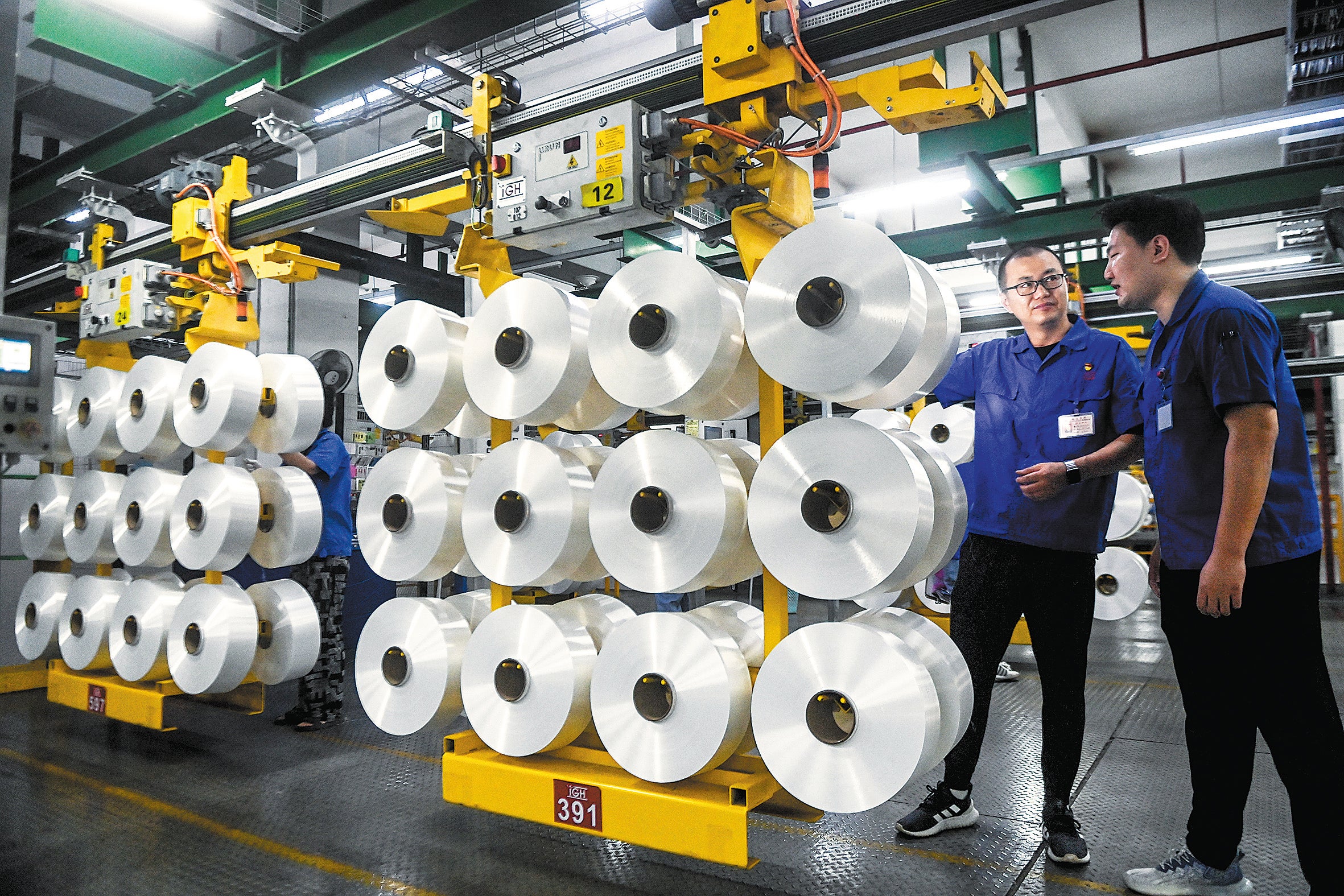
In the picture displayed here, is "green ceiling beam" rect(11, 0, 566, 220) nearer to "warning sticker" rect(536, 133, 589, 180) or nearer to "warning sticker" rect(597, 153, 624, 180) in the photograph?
"warning sticker" rect(536, 133, 589, 180)

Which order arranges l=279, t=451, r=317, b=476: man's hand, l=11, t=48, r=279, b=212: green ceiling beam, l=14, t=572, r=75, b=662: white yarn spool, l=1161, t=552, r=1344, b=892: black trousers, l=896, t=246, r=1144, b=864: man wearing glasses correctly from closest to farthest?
l=1161, t=552, r=1344, b=892: black trousers, l=896, t=246, r=1144, b=864: man wearing glasses, l=279, t=451, r=317, b=476: man's hand, l=14, t=572, r=75, b=662: white yarn spool, l=11, t=48, r=279, b=212: green ceiling beam

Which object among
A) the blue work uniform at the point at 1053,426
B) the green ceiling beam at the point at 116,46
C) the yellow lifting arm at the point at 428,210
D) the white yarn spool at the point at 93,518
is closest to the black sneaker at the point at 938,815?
the blue work uniform at the point at 1053,426

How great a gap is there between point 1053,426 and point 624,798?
71.0 inches

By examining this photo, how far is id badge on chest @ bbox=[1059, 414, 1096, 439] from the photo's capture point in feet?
8.64

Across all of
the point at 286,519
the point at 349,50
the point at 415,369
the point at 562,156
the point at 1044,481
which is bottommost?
the point at 286,519

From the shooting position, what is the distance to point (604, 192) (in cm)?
268

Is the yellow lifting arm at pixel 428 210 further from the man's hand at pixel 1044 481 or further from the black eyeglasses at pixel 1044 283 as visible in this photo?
the man's hand at pixel 1044 481

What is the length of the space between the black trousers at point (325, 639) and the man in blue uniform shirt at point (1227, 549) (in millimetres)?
3717

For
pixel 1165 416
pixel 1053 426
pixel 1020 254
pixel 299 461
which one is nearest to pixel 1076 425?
pixel 1053 426

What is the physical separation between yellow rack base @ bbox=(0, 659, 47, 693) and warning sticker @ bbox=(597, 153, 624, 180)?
16.4 ft

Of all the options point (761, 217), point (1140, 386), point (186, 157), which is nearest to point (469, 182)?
point (761, 217)

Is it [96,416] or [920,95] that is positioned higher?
[920,95]

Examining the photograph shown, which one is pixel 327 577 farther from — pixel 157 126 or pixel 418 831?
pixel 157 126

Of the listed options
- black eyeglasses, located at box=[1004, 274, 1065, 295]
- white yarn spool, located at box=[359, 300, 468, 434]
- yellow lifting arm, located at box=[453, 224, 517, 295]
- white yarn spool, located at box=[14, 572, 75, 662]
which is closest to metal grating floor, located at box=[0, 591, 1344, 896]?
white yarn spool, located at box=[14, 572, 75, 662]
